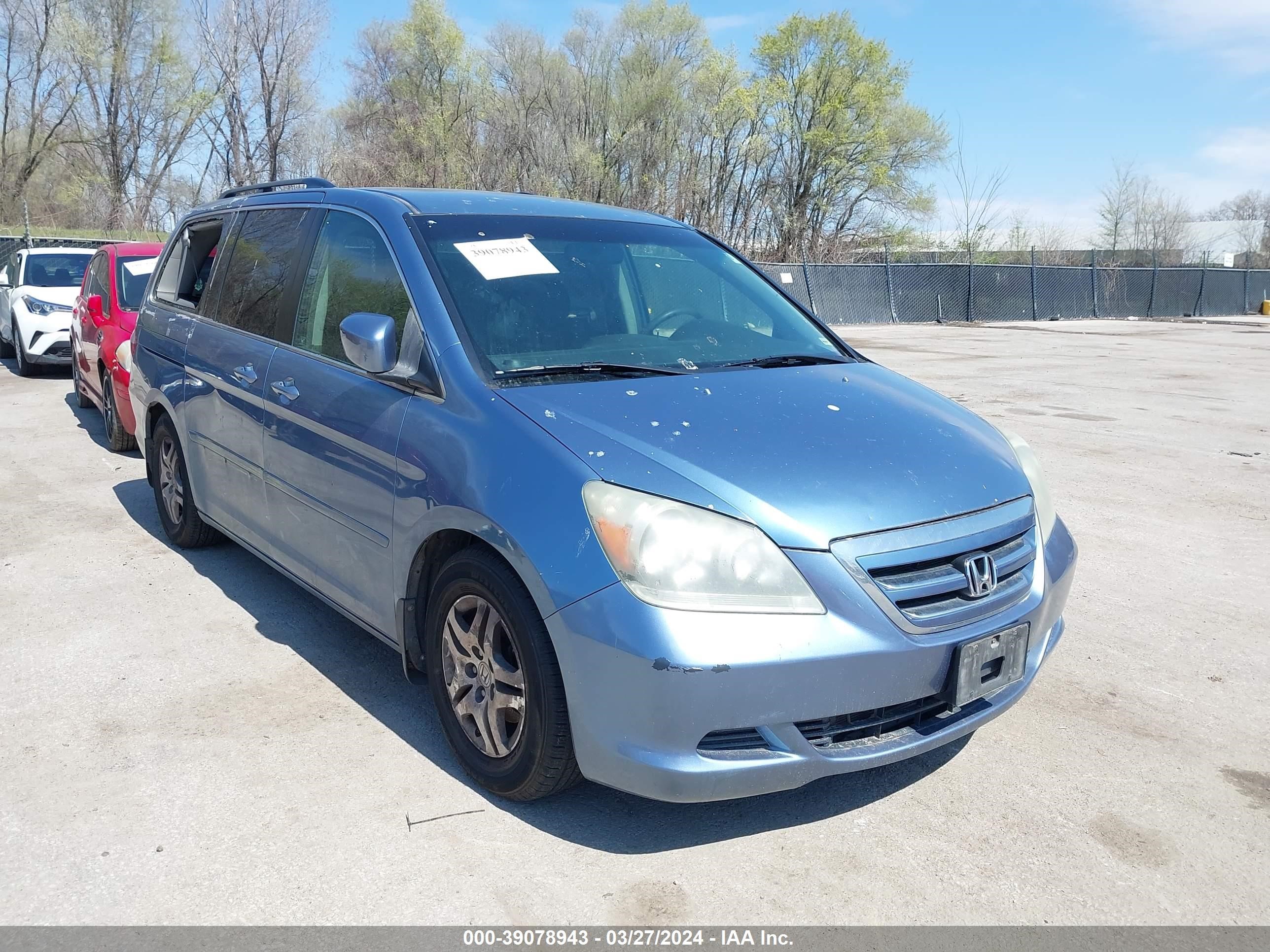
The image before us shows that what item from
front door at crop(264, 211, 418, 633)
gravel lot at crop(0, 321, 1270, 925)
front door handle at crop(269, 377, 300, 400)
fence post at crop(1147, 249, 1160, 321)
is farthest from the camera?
fence post at crop(1147, 249, 1160, 321)

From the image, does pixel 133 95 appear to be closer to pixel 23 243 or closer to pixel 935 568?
pixel 23 243

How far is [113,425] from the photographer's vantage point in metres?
8.24

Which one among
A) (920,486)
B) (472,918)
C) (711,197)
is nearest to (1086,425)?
(920,486)

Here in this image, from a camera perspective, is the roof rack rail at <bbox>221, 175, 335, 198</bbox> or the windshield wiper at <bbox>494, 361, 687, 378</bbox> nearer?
the windshield wiper at <bbox>494, 361, 687, 378</bbox>

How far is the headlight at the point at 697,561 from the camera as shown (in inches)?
102

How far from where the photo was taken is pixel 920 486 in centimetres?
292

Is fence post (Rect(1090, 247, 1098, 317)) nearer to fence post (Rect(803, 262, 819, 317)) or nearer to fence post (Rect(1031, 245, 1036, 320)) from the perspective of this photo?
fence post (Rect(1031, 245, 1036, 320))

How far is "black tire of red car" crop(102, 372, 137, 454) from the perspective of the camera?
8125mm

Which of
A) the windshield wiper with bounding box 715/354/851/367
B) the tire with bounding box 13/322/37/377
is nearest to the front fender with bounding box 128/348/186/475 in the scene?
the windshield wiper with bounding box 715/354/851/367

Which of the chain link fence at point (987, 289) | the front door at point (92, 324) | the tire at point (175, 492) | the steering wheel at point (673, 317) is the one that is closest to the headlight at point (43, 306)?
the front door at point (92, 324)

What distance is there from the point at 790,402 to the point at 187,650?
2704 millimetres

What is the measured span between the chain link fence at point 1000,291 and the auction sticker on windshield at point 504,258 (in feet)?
66.1

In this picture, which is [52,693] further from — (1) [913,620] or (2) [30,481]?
(2) [30,481]

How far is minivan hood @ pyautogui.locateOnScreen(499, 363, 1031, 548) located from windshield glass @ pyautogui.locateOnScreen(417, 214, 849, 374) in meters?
0.24
